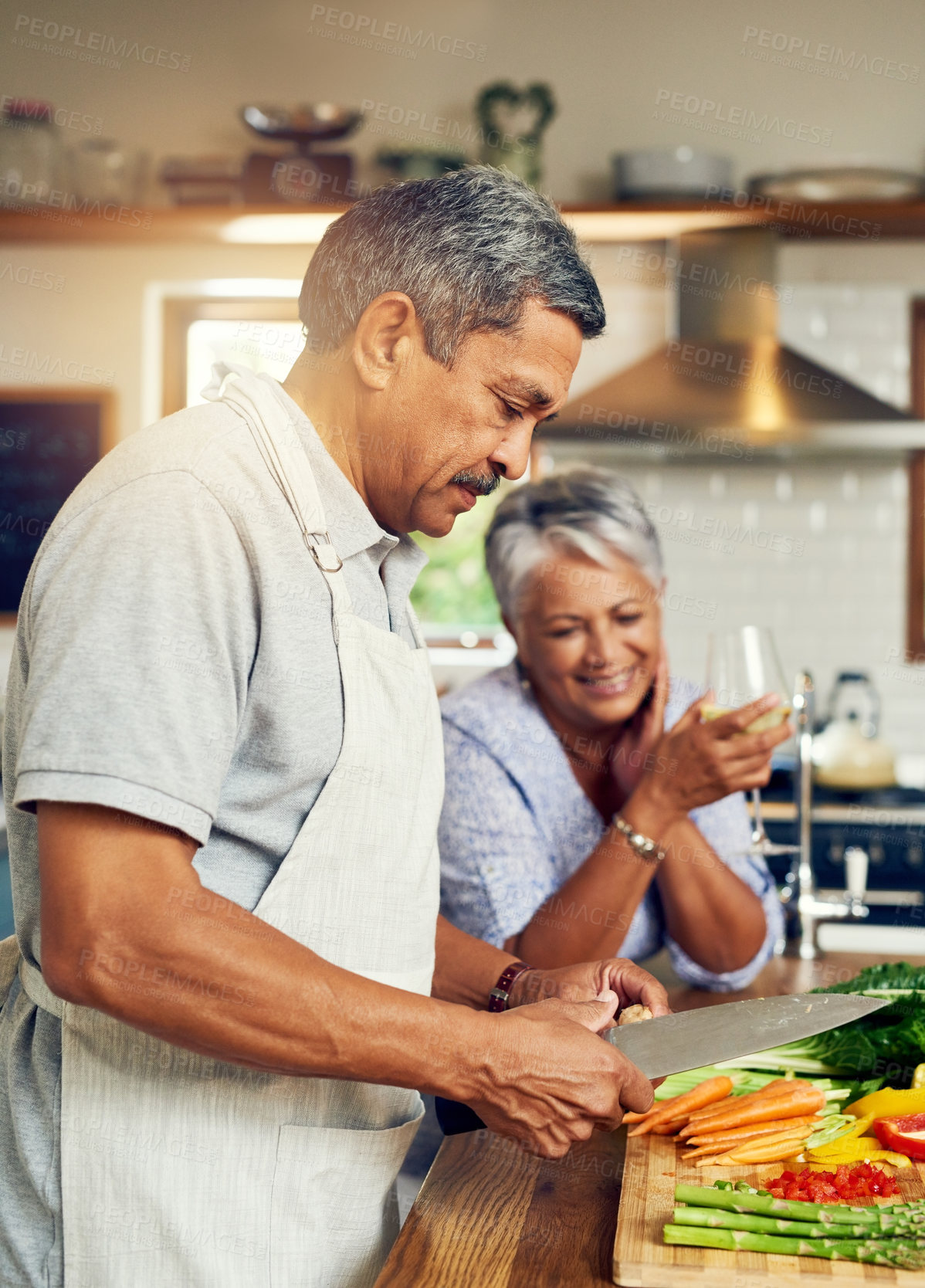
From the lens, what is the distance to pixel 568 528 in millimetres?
1742

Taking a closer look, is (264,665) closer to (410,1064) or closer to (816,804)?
(410,1064)

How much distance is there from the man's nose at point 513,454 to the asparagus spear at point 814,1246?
633 millimetres

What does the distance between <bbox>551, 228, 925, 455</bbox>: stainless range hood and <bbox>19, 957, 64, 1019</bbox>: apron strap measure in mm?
3065

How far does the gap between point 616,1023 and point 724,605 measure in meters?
3.15

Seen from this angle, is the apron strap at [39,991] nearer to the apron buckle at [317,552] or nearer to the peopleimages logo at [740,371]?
the apron buckle at [317,552]

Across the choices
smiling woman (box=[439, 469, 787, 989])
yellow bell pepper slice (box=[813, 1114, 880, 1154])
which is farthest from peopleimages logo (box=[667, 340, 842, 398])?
yellow bell pepper slice (box=[813, 1114, 880, 1154])

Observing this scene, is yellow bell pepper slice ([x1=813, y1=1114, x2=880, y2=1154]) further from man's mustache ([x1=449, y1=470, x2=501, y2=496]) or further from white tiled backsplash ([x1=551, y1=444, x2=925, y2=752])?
white tiled backsplash ([x1=551, y1=444, x2=925, y2=752])

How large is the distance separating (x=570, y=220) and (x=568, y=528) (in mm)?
2623

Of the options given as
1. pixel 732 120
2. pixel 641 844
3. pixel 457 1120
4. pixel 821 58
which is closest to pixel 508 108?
pixel 732 120

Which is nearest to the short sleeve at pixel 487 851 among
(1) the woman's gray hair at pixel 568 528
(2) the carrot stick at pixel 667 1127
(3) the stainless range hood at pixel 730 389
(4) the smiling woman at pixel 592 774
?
(4) the smiling woman at pixel 592 774

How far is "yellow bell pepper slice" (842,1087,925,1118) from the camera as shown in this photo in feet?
3.81

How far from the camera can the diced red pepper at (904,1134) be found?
1095 millimetres

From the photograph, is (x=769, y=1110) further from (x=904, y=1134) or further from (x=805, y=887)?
(x=805, y=887)

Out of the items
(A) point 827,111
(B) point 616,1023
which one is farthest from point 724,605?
(B) point 616,1023
